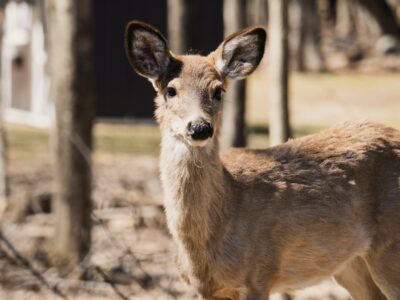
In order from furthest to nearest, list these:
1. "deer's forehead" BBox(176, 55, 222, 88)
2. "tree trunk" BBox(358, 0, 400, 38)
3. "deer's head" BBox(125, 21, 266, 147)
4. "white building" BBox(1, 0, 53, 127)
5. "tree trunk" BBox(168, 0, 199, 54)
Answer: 1. "white building" BBox(1, 0, 53, 127)
2. "tree trunk" BBox(358, 0, 400, 38)
3. "tree trunk" BBox(168, 0, 199, 54)
4. "deer's forehead" BBox(176, 55, 222, 88)
5. "deer's head" BBox(125, 21, 266, 147)

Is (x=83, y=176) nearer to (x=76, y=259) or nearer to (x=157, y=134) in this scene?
(x=76, y=259)

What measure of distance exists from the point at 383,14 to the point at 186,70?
953cm

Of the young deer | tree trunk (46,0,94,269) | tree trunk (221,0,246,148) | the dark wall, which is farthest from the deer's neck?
the dark wall

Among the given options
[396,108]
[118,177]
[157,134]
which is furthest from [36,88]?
[396,108]

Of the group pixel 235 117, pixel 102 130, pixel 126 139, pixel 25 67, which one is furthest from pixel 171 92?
pixel 25 67

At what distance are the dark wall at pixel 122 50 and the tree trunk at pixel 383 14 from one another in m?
7.55

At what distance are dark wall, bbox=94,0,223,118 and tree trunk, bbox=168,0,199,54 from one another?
10261mm

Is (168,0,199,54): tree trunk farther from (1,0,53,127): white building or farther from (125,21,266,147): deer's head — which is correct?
(1,0,53,127): white building

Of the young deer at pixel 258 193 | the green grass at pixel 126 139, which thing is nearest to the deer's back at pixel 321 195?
the young deer at pixel 258 193

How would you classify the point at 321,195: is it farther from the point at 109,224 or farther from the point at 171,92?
the point at 109,224

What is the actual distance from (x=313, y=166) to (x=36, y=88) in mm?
15884

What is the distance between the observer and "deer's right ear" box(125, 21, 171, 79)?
244 inches

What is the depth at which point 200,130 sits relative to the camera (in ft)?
18.6

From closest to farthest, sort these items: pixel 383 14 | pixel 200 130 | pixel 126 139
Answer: pixel 200 130 < pixel 383 14 < pixel 126 139
